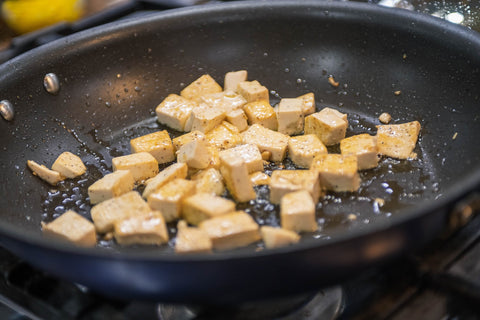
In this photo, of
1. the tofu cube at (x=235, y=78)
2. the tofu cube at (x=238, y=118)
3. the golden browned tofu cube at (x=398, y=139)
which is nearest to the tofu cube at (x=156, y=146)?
the tofu cube at (x=238, y=118)

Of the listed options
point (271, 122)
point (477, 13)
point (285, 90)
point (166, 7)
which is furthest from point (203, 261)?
point (166, 7)

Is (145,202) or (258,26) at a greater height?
(258,26)

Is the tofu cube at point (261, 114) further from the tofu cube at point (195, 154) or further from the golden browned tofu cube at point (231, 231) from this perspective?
the golden browned tofu cube at point (231, 231)

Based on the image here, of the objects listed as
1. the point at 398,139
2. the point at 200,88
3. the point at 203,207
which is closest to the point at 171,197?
the point at 203,207

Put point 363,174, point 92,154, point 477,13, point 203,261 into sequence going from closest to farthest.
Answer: point 203,261 < point 363,174 < point 92,154 < point 477,13

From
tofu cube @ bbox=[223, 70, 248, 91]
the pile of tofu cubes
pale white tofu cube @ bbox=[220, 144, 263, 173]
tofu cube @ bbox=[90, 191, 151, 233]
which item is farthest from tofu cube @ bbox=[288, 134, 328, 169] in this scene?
A: tofu cube @ bbox=[90, 191, 151, 233]

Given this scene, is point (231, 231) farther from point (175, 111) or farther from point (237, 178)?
point (175, 111)

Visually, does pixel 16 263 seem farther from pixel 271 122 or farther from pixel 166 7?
pixel 166 7
